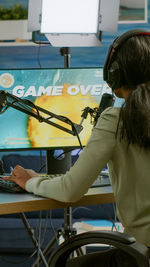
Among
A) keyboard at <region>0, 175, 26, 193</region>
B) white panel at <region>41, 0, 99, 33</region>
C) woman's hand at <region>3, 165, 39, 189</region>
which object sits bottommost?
keyboard at <region>0, 175, 26, 193</region>

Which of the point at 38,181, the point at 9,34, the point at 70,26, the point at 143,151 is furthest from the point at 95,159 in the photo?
the point at 9,34

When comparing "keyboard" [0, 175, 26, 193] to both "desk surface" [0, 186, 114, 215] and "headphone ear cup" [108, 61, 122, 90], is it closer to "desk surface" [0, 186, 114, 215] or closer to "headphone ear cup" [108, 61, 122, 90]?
"desk surface" [0, 186, 114, 215]

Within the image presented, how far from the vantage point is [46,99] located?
1896mm

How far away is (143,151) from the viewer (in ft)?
3.94

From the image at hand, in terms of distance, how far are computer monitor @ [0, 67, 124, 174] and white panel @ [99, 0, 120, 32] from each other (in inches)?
10.5

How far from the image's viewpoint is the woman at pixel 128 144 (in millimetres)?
1168

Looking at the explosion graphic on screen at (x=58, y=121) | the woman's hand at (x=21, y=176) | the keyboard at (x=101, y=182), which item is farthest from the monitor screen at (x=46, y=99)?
the woman's hand at (x=21, y=176)

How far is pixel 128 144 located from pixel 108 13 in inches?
42.1

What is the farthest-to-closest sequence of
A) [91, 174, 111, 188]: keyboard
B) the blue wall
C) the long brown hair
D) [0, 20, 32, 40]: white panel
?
1. the blue wall
2. [0, 20, 32, 40]: white panel
3. [91, 174, 111, 188]: keyboard
4. the long brown hair

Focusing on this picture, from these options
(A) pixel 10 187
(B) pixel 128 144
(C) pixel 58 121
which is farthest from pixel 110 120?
(C) pixel 58 121

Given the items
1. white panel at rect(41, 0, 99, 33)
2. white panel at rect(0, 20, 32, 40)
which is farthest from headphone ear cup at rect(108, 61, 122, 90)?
white panel at rect(0, 20, 32, 40)

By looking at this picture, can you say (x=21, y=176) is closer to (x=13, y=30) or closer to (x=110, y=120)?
(x=110, y=120)

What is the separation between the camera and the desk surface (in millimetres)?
1372

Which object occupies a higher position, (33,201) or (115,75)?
(115,75)
